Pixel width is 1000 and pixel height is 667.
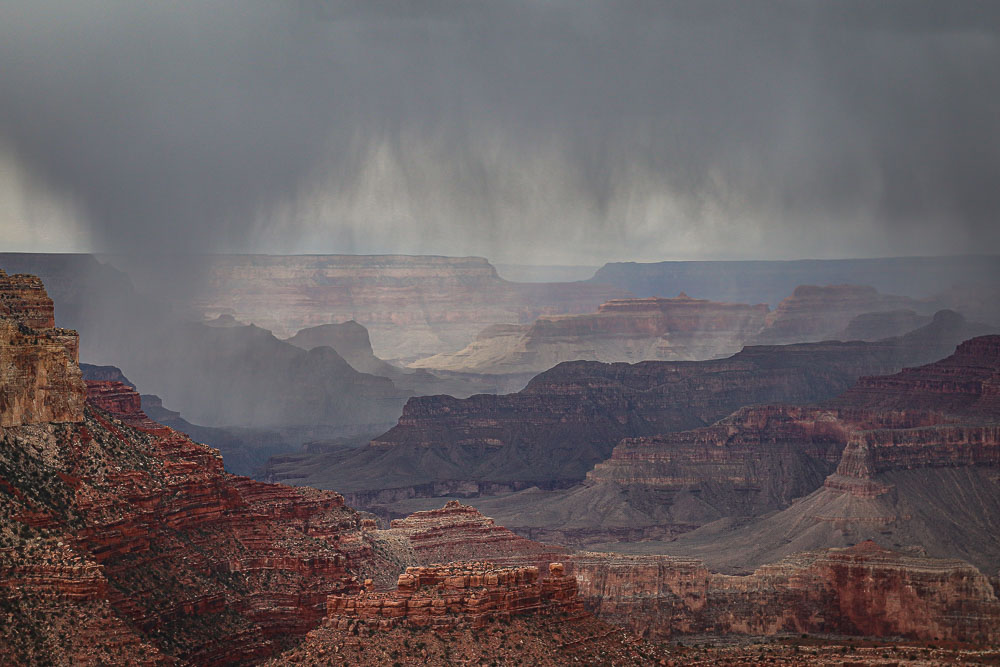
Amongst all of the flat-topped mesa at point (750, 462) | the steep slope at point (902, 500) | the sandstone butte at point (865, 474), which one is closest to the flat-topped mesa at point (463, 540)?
the steep slope at point (902, 500)

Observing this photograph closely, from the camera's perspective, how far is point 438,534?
116062 mm

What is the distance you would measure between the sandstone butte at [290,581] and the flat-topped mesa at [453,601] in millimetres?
75

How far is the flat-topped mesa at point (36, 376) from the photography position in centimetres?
7569

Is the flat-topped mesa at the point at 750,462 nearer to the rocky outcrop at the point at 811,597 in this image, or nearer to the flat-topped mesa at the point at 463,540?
the rocky outcrop at the point at 811,597

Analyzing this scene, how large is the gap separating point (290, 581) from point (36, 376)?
16.0m

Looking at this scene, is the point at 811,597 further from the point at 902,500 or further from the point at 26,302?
the point at 26,302

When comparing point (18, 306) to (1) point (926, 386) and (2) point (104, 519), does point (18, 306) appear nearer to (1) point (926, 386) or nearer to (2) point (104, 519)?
(2) point (104, 519)

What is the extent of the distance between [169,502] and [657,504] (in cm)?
11206

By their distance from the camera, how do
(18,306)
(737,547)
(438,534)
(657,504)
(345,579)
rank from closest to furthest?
Answer: (18,306), (345,579), (438,534), (737,547), (657,504)

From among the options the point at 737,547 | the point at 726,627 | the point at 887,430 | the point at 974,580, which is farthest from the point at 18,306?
the point at 887,430

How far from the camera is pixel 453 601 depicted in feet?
201

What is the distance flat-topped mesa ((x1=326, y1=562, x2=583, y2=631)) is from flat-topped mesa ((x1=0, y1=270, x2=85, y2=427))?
62.4 feet

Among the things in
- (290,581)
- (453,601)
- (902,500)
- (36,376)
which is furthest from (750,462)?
(453,601)

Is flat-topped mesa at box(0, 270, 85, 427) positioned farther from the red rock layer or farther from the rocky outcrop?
the rocky outcrop
